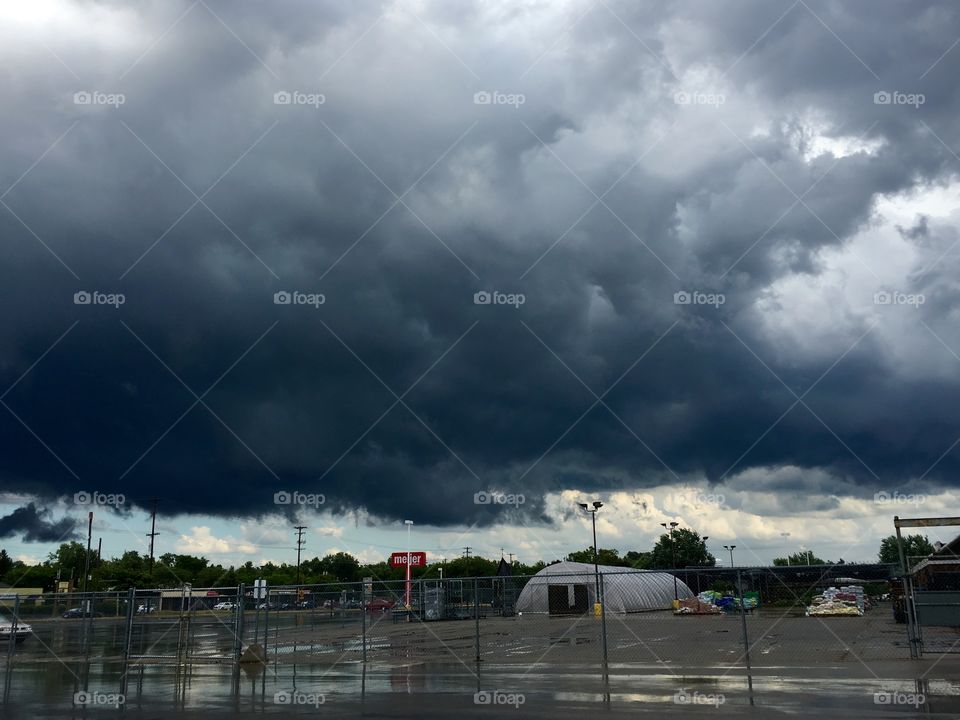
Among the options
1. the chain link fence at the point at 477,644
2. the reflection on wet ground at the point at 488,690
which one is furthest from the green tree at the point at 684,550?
the reflection on wet ground at the point at 488,690

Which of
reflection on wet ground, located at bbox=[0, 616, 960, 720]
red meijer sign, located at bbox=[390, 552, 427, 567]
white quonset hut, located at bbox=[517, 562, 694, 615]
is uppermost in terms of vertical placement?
red meijer sign, located at bbox=[390, 552, 427, 567]

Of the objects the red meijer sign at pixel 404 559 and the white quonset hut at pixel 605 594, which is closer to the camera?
the white quonset hut at pixel 605 594

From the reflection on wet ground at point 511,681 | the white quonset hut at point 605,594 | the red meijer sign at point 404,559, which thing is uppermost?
the red meijer sign at point 404,559

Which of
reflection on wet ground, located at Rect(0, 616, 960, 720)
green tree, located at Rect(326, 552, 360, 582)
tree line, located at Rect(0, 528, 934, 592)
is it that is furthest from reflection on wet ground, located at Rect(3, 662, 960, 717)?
green tree, located at Rect(326, 552, 360, 582)

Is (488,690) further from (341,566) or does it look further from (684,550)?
(341,566)

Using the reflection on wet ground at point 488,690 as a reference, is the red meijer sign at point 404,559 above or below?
above

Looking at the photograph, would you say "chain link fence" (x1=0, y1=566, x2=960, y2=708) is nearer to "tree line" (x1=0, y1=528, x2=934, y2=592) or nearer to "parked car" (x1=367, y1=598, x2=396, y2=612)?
"parked car" (x1=367, y1=598, x2=396, y2=612)

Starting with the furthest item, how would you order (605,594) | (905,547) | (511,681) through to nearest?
1. (905,547)
2. (605,594)
3. (511,681)

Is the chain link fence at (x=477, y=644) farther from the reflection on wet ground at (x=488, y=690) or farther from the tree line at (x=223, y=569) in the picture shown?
the tree line at (x=223, y=569)

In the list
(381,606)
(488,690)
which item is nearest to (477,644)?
(488,690)

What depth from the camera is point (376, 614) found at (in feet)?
148

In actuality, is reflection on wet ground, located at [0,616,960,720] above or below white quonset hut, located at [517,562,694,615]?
above

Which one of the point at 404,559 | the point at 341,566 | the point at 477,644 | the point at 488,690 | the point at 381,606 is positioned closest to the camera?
the point at 488,690

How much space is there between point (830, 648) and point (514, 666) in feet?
30.4
